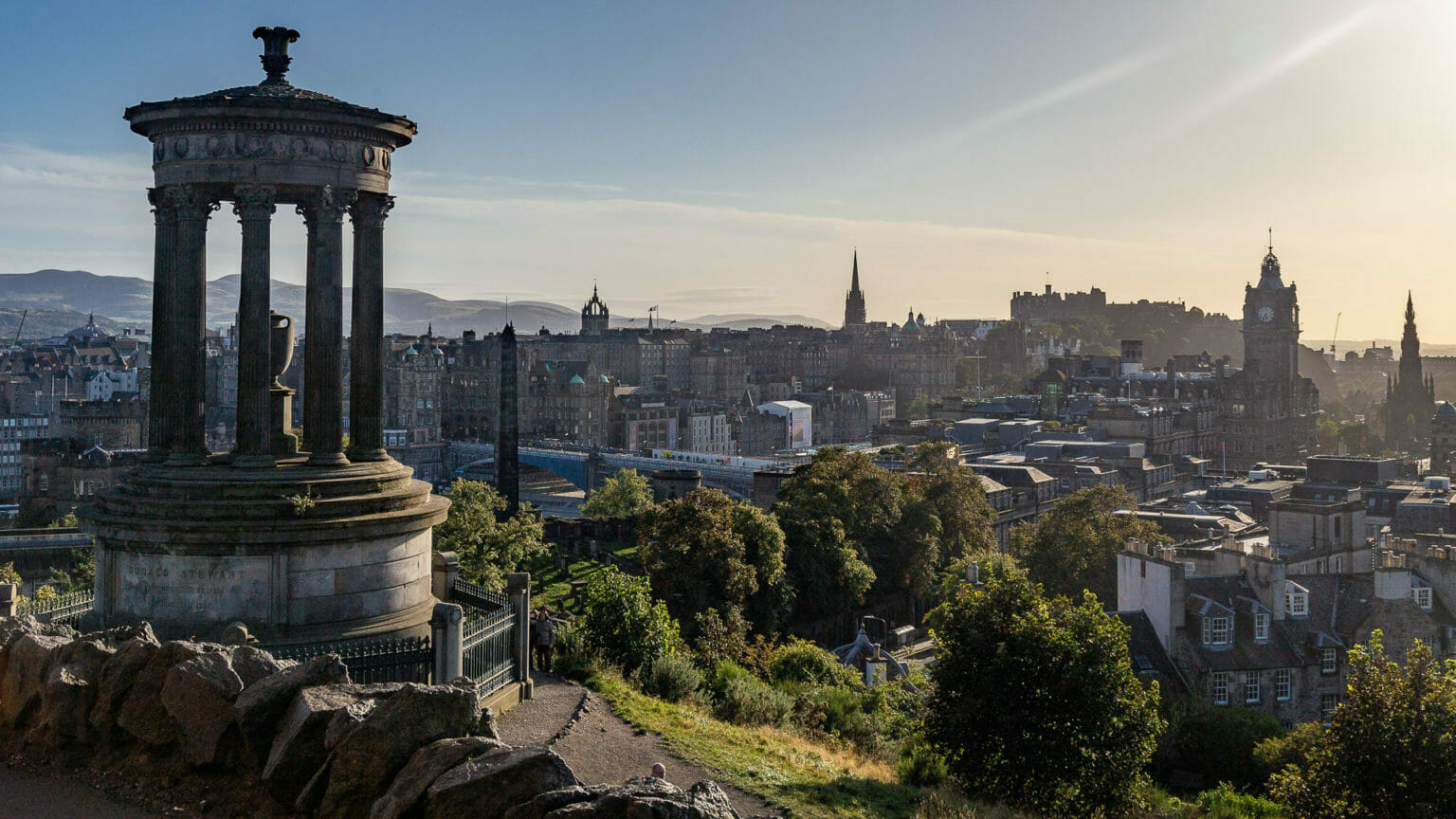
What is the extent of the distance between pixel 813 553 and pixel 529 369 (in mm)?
117677

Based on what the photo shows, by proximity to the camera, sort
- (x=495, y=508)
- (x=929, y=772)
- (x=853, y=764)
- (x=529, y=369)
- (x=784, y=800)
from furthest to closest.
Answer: (x=529, y=369)
(x=495, y=508)
(x=929, y=772)
(x=853, y=764)
(x=784, y=800)

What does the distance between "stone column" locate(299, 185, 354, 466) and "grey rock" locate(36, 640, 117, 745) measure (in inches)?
Result: 287

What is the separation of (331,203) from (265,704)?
33.9ft

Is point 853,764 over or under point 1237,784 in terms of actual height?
over

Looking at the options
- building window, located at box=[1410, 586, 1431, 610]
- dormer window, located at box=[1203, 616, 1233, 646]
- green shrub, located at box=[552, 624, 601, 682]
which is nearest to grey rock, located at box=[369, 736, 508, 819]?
green shrub, located at box=[552, 624, 601, 682]

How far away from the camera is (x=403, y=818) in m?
8.55

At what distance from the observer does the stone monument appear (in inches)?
671

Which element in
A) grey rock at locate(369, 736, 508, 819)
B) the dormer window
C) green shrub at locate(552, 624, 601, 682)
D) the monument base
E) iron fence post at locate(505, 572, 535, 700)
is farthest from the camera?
the dormer window

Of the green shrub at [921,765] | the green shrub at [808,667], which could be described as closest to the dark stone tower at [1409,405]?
the green shrub at [808,667]

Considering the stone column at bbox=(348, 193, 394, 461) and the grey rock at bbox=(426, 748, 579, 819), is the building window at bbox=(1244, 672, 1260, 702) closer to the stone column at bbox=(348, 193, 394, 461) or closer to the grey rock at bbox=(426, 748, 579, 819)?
the stone column at bbox=(348, 193, 394, 461)

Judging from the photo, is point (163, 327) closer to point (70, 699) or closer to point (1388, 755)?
point (70, 699)

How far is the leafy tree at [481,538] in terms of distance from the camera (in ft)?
120

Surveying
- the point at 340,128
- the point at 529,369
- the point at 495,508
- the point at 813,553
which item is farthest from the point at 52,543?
the point at 529,369

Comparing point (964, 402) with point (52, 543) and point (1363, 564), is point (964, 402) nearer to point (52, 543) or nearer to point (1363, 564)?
point (1363, 564)
